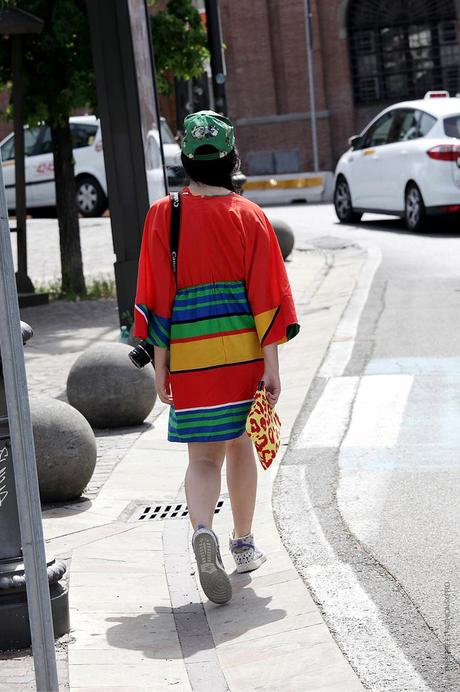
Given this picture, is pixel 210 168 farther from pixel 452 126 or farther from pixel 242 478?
pixel 452 126

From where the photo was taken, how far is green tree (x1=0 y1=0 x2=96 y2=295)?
1442 cm

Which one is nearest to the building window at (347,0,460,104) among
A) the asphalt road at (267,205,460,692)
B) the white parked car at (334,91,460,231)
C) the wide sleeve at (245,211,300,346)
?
the white parked car at (334,91,460,231)

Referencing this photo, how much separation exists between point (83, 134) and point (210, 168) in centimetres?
2153

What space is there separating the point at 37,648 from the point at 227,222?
1.92 meters

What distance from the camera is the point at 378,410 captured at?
26.8 feet

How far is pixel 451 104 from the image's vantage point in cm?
1867

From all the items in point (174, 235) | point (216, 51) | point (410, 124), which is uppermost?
point (216, 51)

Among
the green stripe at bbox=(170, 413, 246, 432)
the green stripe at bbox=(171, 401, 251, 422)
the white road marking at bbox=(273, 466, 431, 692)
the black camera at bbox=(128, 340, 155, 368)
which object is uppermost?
the black camera at bbox=(128, 340, 155, 368)

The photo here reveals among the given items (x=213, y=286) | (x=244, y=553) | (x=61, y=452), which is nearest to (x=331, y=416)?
(x=61, y=452)

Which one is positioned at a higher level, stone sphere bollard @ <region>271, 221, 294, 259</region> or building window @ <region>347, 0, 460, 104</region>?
building window @ <region>347, 0, 460, 104</region>

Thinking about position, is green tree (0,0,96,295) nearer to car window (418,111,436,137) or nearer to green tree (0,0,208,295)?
green tree (0,0,208,295)

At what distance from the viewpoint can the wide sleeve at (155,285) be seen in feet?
16.4

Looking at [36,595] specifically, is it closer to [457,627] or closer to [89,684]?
[89,684]

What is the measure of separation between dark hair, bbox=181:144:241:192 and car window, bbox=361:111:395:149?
48.2ft
